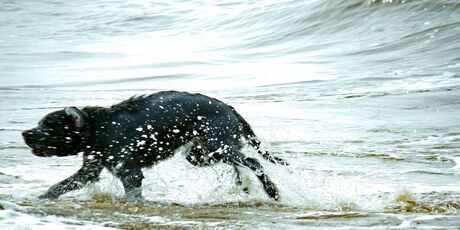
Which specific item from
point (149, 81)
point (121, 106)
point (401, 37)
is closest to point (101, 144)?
point (121, 106)

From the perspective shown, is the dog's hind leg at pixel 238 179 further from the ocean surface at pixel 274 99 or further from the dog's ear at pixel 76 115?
the dog's ear at pixel 76 115

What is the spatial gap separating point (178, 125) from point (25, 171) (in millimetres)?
1653

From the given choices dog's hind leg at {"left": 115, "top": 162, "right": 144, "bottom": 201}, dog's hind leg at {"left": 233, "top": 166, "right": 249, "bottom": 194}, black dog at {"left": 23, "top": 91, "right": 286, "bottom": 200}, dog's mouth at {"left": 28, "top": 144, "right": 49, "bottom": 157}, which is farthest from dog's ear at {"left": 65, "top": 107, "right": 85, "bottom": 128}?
dog's hind leg at {"left": 233, "top": 166, "right": 249, "bottom": 194}

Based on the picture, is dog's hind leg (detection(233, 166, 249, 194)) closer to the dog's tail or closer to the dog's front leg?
the dog's tail

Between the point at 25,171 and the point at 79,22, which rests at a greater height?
the point at 79,22

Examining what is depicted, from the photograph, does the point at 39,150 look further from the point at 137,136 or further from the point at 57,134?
the point at 137,136

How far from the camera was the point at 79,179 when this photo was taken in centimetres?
693

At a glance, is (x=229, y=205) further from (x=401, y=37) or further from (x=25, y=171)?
(x=401, y=37)

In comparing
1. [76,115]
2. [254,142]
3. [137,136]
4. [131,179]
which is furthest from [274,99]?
[76,115]

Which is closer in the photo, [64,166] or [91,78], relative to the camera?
[64,166]

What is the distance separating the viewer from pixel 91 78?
15.1 meters

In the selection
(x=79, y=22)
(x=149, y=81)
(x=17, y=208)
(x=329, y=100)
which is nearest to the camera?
(x=17, y=208)

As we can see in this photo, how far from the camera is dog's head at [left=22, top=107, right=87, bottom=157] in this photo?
6852 mm

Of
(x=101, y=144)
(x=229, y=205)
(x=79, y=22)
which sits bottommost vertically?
(x=229, y=205)
